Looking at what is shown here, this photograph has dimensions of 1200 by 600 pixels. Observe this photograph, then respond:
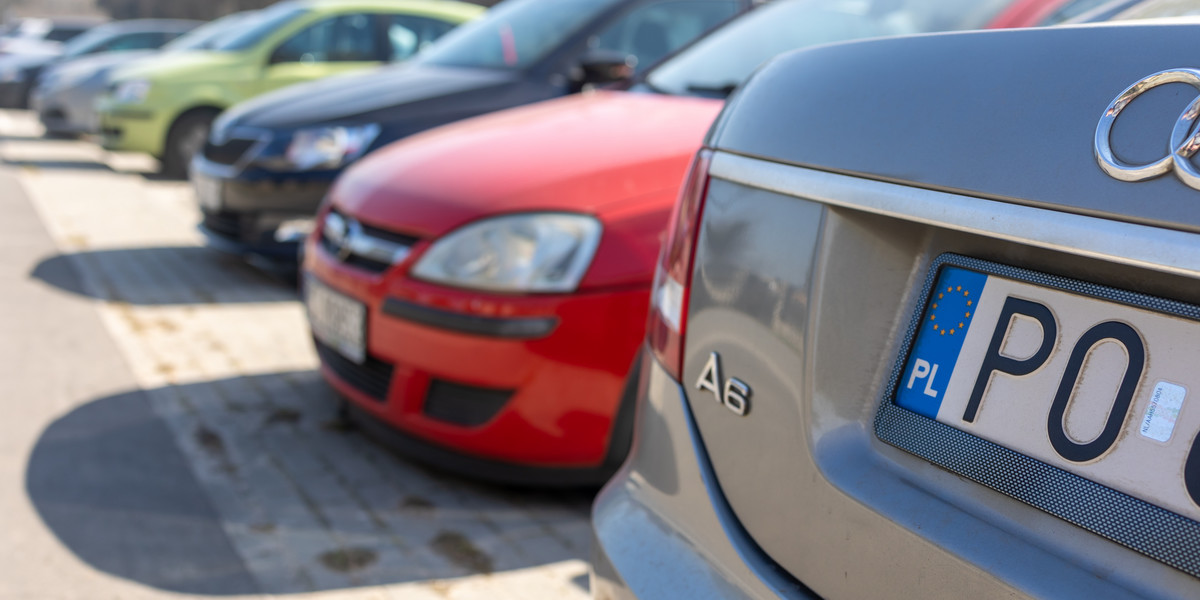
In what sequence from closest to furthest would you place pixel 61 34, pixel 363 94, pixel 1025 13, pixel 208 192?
pixel 1025 13 < pixel 363 94 < pixel 208 192 < pixel 61 34

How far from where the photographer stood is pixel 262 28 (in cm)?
870

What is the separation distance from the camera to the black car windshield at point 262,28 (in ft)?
28.0

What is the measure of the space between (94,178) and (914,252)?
10476 millimetres

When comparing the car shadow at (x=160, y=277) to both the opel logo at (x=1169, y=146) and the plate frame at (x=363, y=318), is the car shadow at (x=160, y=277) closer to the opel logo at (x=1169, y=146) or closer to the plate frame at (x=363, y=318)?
the plate frame at (x=363, y=318)

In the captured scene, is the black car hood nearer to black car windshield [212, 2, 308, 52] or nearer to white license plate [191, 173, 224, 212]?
white license plate [191, 173, 224, 212]

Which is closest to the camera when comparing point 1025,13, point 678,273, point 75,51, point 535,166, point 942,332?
point 942,332

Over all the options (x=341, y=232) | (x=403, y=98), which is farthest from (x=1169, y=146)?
(x=403, y=98)

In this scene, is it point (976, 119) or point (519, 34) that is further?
point (519, 34)

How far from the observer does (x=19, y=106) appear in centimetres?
1859

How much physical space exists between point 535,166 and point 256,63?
6.44m

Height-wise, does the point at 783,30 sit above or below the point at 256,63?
above

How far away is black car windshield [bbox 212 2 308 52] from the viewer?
28.0ft

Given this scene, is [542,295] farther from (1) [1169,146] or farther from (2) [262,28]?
(2) [262,28]

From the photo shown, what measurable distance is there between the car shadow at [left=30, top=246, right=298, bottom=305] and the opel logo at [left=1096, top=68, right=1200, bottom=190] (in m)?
5.00
